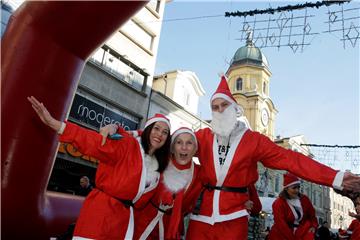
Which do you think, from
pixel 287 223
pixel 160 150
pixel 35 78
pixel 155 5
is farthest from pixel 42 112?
pixel 155 5

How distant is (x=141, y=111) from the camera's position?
49.8 ft

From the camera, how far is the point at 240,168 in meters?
2.97

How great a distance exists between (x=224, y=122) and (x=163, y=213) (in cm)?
109

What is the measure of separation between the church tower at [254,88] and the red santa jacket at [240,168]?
31207 millimetres

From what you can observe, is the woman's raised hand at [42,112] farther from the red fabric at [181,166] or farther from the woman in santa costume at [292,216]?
the woman in santa costume at [292,216]

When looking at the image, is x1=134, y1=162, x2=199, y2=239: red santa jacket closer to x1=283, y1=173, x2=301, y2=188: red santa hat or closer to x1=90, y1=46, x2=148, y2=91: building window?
x1=283, y1=173, x2=301, y2=188: red santa hat

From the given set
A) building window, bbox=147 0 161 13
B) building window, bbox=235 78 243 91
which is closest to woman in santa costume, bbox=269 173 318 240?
building window, bbox=147 0 161 13

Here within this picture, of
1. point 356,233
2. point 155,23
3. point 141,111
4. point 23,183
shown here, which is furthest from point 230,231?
point 155,23

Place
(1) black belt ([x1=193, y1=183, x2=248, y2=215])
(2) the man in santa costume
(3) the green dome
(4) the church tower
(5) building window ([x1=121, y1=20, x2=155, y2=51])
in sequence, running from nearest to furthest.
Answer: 1. (2) the man in santa costume
2. (1) black belt ([x1=193, y1=183, x2=248, y2=215])
3. (5) building window ([x1=121, y1=20, x2=155, y2=51])
4. (4) the church tower
5. (3) the green dome

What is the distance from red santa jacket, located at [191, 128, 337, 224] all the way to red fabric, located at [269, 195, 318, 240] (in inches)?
82.7

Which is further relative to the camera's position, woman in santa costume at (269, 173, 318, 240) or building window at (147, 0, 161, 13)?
building window at (147, 0, 161, 13)

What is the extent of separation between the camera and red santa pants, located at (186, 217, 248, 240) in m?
2.75

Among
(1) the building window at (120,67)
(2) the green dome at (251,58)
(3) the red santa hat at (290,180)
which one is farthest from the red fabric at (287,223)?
(2) the green dome at (251,58)

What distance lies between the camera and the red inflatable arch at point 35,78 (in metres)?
2.98
